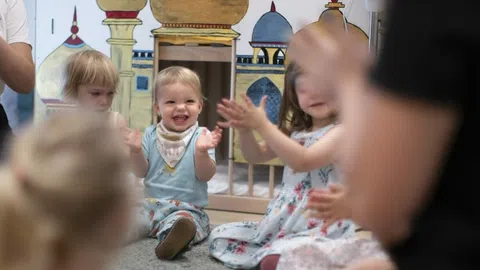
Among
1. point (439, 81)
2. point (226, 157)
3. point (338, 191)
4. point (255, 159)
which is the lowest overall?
point (226, 157)

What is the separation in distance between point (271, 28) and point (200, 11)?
9.6 inches

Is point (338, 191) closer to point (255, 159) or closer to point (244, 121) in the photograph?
point (244, 121)

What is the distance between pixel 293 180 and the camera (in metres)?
1.39

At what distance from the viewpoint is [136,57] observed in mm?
2035

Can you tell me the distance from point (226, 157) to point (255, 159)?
1.18 meters

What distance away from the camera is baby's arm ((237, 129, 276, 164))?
138 centimetres

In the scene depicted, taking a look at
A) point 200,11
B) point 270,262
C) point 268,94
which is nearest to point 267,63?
point 268,94

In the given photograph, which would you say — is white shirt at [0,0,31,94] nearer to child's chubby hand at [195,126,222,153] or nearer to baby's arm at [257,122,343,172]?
child's chubby hand at [195,126,222,153]

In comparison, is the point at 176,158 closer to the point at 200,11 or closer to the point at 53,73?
the point at 200,11

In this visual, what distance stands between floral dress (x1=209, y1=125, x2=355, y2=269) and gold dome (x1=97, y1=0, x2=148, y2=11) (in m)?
0.90

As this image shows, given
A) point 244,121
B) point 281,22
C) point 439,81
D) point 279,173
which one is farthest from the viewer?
point 279,173

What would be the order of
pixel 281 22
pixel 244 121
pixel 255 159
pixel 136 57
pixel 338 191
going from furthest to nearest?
pixel 136 57
pixel 281 22
pixel 255 159
pixel 244 121
pixel 338 191

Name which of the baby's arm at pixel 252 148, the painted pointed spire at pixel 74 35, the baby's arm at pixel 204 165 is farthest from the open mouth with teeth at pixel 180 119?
the painted pointed spire at pixel 74 35

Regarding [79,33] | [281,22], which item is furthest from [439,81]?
[79,33]
